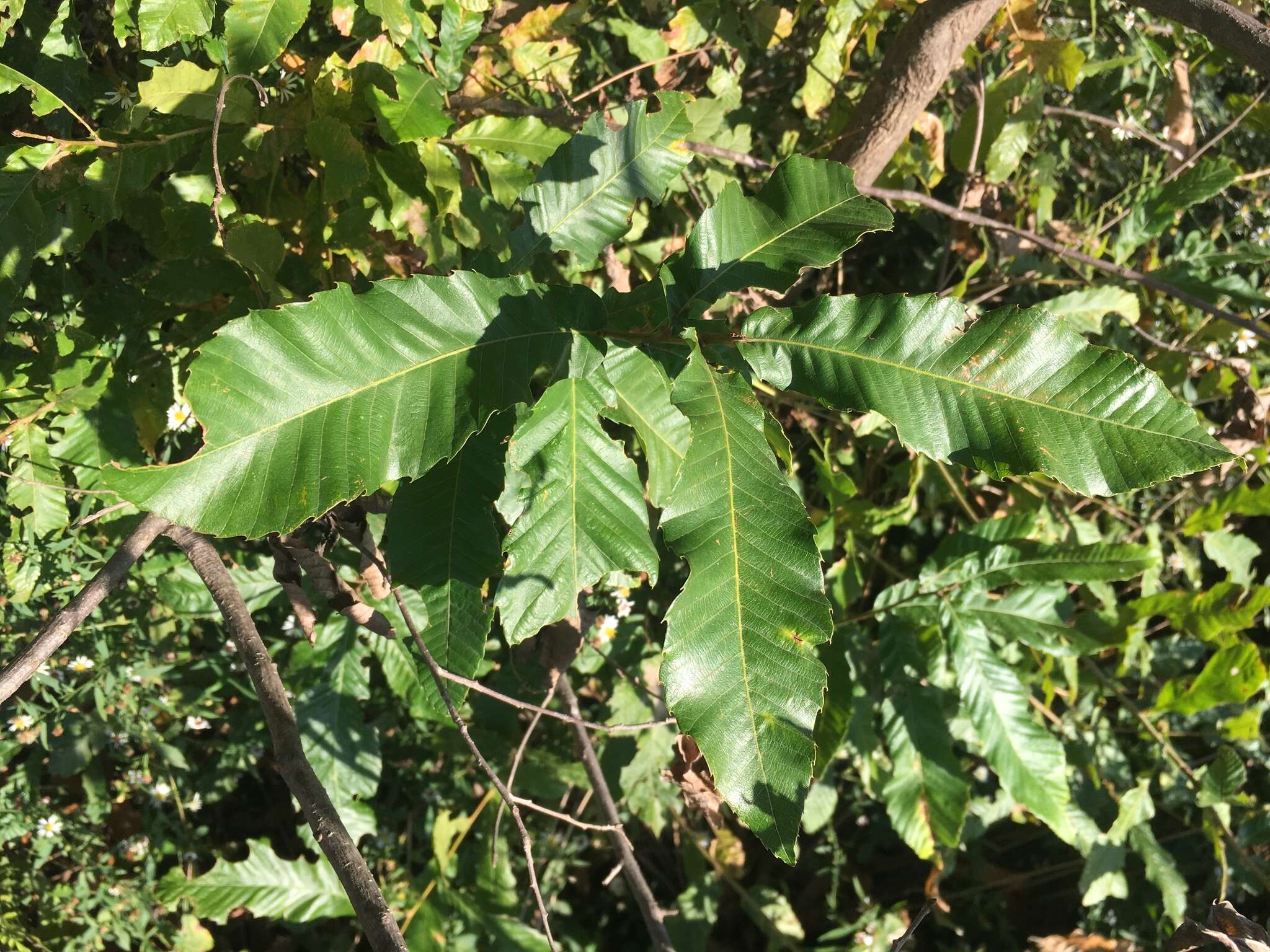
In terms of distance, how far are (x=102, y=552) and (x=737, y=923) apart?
2.16m

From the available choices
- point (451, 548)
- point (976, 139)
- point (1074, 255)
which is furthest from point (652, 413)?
point (976, 139)

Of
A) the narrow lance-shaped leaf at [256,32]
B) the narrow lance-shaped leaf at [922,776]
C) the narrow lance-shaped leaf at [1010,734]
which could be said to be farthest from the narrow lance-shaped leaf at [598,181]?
the narrow lance-shaped leaf at [922,776]

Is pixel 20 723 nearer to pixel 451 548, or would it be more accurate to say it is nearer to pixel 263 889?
pixel 263 889

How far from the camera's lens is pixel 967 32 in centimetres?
185

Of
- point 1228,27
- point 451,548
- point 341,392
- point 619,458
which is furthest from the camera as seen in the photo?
point 1228,27

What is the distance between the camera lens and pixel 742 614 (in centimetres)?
105

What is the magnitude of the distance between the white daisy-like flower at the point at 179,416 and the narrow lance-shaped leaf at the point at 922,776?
1560mm

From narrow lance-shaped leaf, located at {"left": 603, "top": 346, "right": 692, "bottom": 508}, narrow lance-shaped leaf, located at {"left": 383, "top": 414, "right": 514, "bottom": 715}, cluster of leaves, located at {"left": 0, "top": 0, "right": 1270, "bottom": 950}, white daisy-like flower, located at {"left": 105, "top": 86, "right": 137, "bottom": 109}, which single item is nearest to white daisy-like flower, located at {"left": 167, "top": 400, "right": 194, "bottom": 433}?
cluster of leaves, located at {"left": 0, "top": 0, "right": 1270, "bottom": 950}

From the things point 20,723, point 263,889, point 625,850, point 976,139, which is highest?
point 976,139

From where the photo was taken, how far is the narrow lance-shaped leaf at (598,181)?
4.33ft

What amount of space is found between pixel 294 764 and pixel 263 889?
1139mm

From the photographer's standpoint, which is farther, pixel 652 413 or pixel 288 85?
pixel 288 85

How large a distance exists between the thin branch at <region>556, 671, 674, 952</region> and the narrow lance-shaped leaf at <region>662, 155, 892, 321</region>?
73cm

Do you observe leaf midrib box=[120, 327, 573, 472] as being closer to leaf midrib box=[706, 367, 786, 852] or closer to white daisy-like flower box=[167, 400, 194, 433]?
leaf midrib box=[706, 367, 786, 852]
